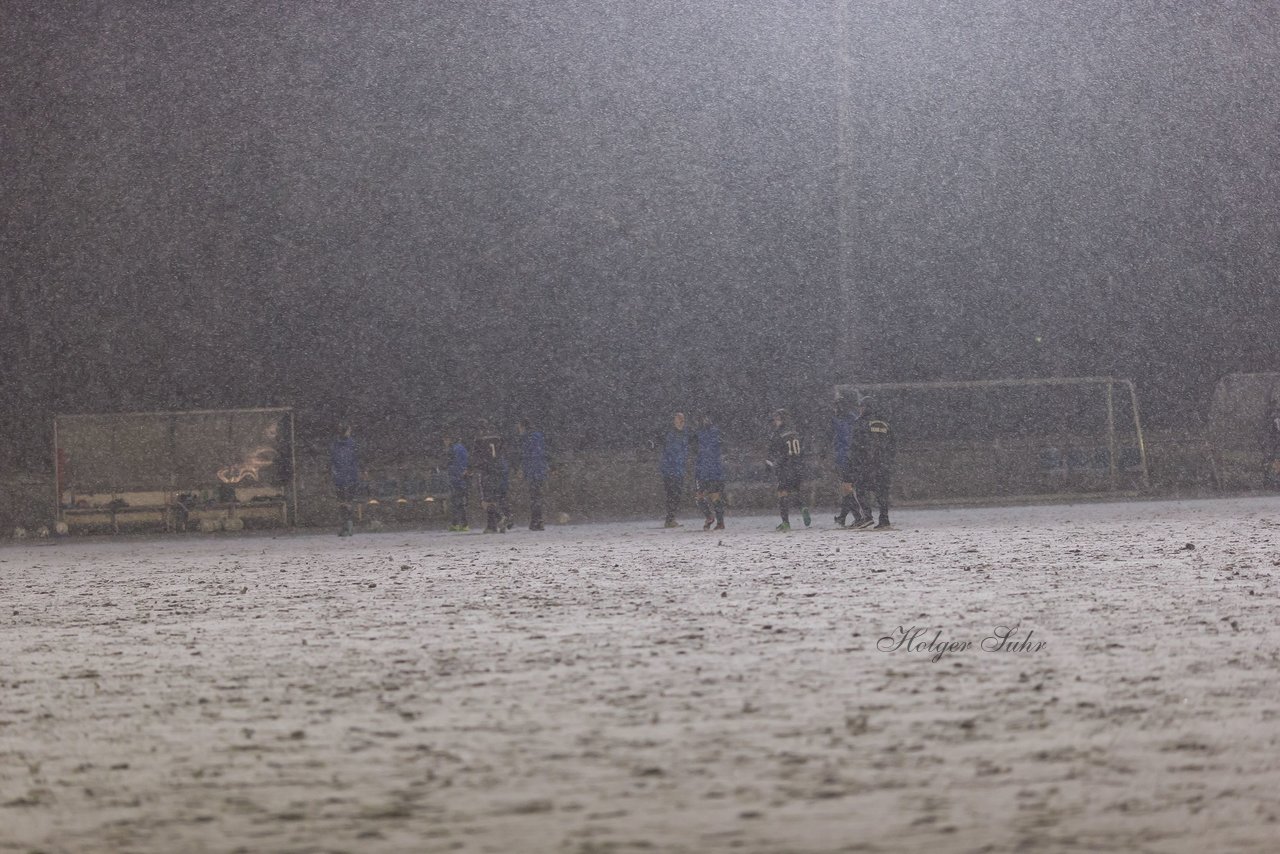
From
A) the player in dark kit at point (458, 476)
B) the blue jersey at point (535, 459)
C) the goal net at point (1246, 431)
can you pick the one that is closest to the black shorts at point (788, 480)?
the blue jersey at point (535, 459)

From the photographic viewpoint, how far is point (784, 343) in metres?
31.3

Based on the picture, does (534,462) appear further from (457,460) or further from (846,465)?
(846,465)

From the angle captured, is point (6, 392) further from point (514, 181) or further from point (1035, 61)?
point (1035, 61)

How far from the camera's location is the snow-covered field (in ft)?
13.7

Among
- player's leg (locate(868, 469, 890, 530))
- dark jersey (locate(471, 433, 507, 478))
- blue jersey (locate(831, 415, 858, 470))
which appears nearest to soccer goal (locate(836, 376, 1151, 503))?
blue jersey (locate(831, 415, 858, 470))

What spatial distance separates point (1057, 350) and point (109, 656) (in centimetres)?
2687

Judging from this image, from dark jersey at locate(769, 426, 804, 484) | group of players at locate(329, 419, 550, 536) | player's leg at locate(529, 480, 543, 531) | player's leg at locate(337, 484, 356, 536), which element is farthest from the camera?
player's leg at locate(529, 480, 543, 531)

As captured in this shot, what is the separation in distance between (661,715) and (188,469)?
74.0 ft

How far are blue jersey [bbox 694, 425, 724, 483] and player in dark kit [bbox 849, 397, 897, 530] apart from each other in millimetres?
2216

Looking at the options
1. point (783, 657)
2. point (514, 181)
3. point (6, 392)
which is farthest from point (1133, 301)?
point (783, 657)

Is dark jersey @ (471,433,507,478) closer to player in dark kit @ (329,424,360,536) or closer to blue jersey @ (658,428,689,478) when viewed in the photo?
player in dark kit @ (329,424,360,536)

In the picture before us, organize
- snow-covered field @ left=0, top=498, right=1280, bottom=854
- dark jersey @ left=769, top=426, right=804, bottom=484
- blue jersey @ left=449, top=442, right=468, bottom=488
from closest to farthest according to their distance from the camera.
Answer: snow-covered field @ left=0, top=498, right=1280, bottom=854, dark jersey @ left=769, top=426, right=804, bottom=484, blue jersey @ left=449, top=442, right=468, bottom=488
